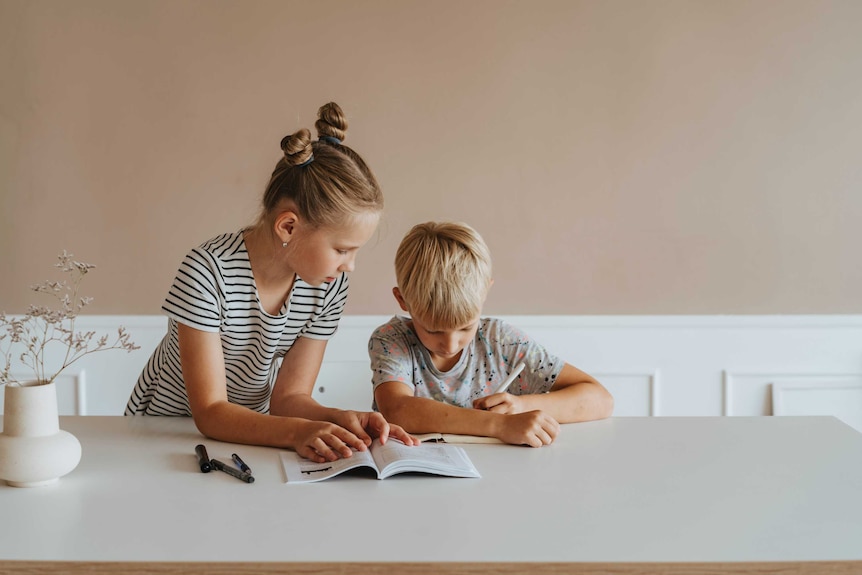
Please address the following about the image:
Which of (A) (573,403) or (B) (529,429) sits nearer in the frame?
(B) (529,429)

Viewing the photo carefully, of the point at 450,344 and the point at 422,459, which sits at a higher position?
the point at 450,344

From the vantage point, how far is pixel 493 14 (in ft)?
8.73

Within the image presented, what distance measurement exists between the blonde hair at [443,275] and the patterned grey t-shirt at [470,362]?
120 mm

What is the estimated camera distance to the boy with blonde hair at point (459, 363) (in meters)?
1.51

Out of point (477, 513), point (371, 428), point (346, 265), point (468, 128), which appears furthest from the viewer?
point (468, 128)

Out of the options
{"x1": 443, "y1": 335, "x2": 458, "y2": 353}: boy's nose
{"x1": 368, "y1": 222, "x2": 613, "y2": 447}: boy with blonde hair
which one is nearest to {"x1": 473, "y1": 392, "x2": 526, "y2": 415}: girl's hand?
{"x1": 368, "y1": 222, "x2": 613, "y2": 447}: boy with blonde hair

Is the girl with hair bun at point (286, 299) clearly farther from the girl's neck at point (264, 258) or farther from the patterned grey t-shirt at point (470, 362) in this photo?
the patterned grey t-shirt at point (470, 362)

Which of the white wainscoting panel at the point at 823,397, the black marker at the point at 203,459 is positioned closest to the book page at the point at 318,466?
the black marker at the point at 203,459

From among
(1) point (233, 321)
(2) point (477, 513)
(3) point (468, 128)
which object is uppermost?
(3) point (468, 128)

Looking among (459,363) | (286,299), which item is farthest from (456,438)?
(286,299)

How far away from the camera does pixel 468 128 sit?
270 cm

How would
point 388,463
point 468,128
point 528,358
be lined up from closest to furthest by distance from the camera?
point 388,463 → point 528,358 → point 468,128

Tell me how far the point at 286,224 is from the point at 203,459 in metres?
0.46

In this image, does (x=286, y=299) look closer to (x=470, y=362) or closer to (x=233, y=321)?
(x=233, y=321)
